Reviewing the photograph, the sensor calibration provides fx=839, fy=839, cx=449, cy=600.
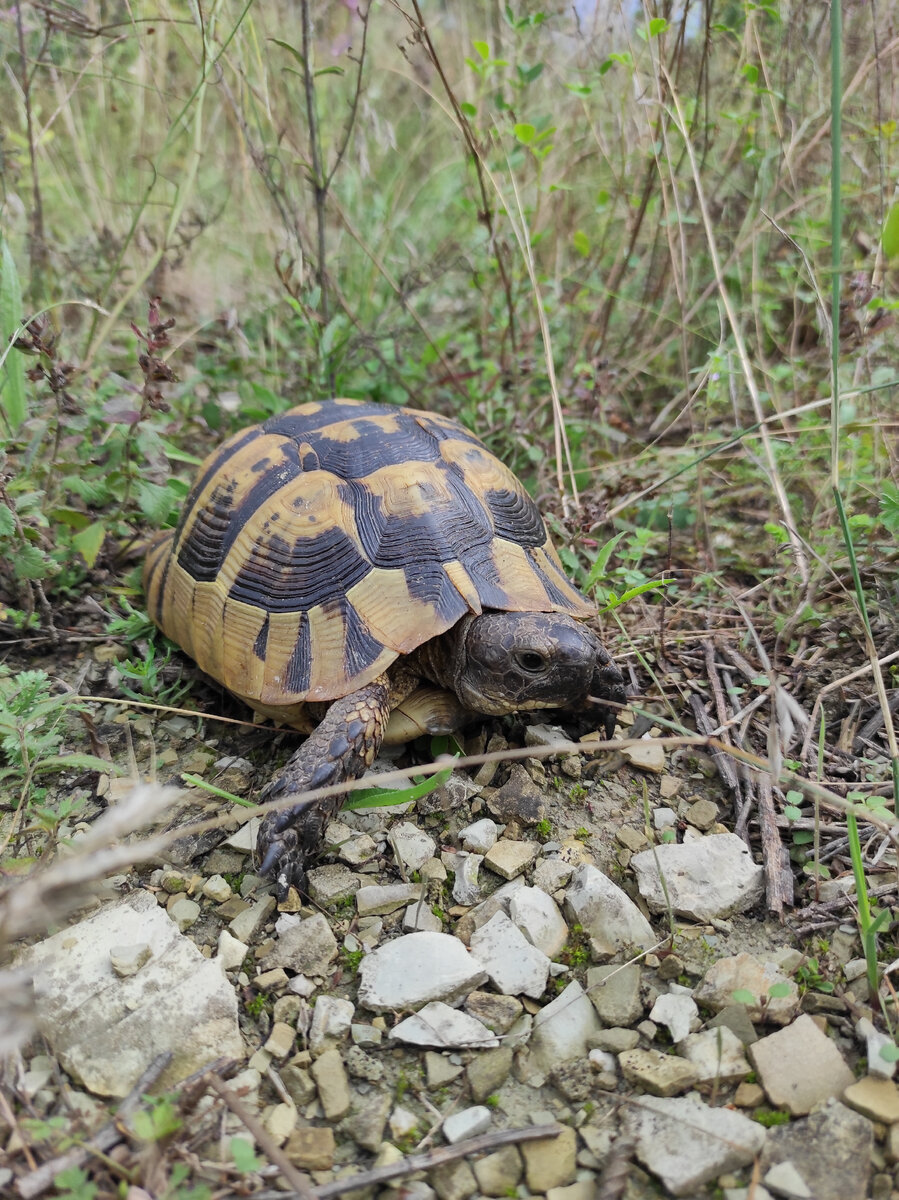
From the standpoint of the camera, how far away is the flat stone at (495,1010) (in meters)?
1.52

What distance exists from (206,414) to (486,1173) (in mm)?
2669

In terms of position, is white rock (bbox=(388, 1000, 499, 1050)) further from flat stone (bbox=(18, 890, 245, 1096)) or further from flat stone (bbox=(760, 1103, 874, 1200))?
flat stone (bbox=(760, 1103, 874, 1200))

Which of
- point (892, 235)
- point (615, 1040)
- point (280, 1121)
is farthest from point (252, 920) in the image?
point (892, 235)

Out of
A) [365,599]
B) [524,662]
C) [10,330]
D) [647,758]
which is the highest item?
[10,330]

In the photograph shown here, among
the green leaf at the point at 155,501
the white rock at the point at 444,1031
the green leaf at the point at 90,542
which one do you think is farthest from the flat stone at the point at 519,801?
the green leaf at the point at 90,542

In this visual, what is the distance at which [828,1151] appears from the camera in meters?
1.27

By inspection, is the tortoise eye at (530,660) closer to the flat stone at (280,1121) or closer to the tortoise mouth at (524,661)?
the tortoise mouth at (524,661)

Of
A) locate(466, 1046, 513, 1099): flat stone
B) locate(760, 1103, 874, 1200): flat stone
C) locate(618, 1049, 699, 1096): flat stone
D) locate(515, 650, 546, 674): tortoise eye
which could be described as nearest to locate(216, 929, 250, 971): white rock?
locate(466, 1046, 513, 1099): flat stone

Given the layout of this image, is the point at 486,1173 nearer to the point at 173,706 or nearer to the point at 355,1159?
the point at 355,1159

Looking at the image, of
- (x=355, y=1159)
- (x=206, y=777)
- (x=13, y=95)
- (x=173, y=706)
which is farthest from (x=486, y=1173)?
(x=13, y=95)

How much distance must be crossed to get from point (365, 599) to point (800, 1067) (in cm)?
129

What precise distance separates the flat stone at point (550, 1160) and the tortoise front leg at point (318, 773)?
69cm

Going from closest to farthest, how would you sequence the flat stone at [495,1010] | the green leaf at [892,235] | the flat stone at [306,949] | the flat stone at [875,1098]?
the green leaf at [892,235] < the flat stone at [875,1098] < the flat stone at [495,1010] < the flat stone at [306,949]

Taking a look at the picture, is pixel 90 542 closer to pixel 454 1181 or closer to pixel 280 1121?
pixel 280 1121
